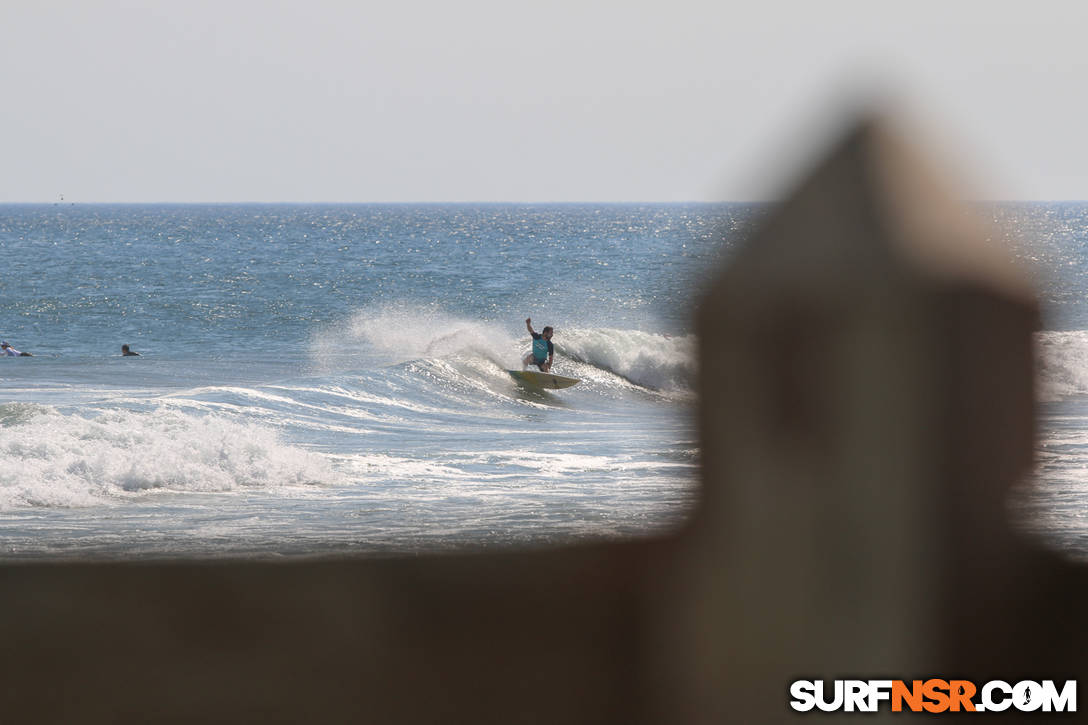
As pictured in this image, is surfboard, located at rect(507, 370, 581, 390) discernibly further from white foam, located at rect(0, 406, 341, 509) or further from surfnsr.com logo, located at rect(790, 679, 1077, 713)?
surfnsr.com logo, located at rect(790, 679, 1077, 713)

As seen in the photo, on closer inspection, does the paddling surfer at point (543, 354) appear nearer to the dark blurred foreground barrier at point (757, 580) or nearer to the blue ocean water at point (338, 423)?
the blue ocean water at point (338, 423)

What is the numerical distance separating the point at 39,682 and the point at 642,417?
18.7m

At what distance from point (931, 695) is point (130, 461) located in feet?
38.3

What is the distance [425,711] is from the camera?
241 cm

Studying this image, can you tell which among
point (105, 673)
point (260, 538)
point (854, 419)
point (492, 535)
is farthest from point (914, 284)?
point (260, 538)

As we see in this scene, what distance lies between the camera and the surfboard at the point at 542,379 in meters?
23.9

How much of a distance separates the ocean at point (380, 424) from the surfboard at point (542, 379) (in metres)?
0.27

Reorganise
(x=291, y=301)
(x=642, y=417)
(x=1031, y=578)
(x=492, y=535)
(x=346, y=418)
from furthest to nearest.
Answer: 1. (x=291, y=301)
2. (x=642, y=417)
3. (x=346, y=418)
4. (x=492, y=535)
5. (x=1031, y=578)

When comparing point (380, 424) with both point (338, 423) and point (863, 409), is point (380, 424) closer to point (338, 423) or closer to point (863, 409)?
point (338, 423)

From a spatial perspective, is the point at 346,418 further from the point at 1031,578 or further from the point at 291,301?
the point at 291,301

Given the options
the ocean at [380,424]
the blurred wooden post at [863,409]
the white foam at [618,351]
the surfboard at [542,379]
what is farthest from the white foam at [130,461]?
the white foam at [618,351]

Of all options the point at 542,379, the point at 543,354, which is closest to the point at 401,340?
the point at 543,354

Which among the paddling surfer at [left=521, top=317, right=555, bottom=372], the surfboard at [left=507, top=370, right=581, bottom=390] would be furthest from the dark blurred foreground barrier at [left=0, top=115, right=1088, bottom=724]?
the paddling surfer at [left=521, top=317, right=555, bottom=372]

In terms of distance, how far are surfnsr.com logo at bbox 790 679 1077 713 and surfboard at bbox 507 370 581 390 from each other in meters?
21.7
